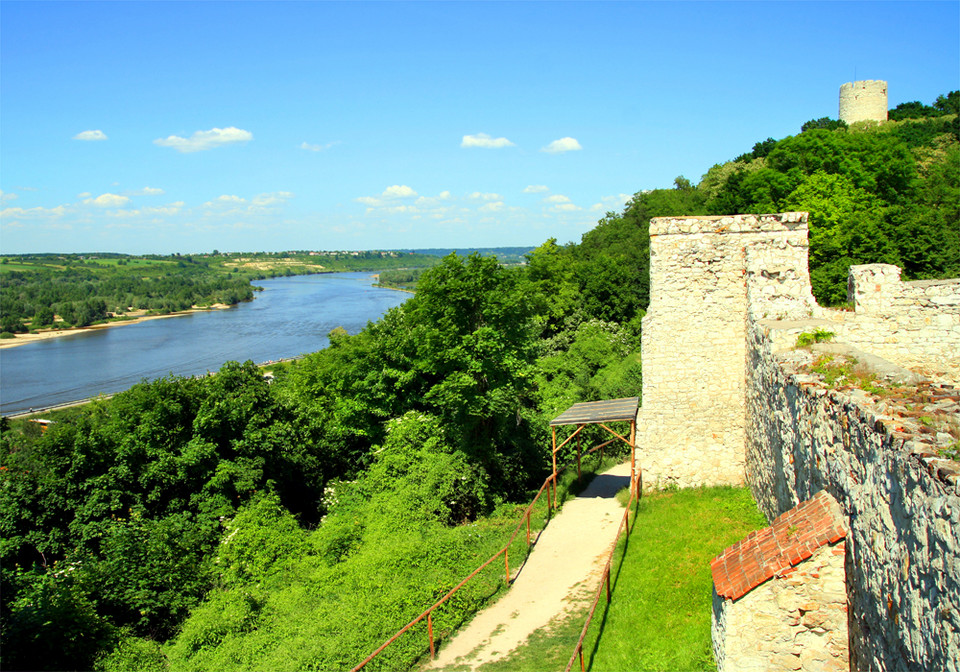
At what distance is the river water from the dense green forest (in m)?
38.5

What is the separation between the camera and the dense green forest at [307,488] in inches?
408

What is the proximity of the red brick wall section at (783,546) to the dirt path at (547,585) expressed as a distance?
370 centimetres

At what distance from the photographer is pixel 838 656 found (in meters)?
5.43

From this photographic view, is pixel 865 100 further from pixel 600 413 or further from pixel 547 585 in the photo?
pixel 547 585

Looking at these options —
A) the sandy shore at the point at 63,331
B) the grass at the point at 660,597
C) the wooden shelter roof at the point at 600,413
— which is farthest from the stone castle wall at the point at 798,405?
the sandy shore at the point at 63,331

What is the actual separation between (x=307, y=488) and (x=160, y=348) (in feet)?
Answer: 230

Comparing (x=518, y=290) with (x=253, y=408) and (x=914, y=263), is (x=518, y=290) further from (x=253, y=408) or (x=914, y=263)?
(x=914, y=263)

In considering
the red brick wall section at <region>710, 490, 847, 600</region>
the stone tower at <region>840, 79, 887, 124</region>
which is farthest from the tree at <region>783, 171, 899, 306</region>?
the stone tower at <region>840, 79, 887, 124</region>

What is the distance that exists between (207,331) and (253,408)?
270 ft

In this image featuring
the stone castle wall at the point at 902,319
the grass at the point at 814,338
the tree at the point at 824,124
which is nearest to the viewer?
the grass at the point at 814,338

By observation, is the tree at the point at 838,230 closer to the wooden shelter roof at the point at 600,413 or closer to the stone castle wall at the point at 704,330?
the wooden shelter roof at the point at 600,413

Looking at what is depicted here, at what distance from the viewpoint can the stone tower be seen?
2180 inches

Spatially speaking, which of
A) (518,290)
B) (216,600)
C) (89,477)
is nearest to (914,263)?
(518,290)

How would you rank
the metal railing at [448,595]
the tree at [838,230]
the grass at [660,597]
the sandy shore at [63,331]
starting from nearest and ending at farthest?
the grass at [660,597], the metal railing at [448,595], the tree at [838,230], the sandy shore at [63,331]
